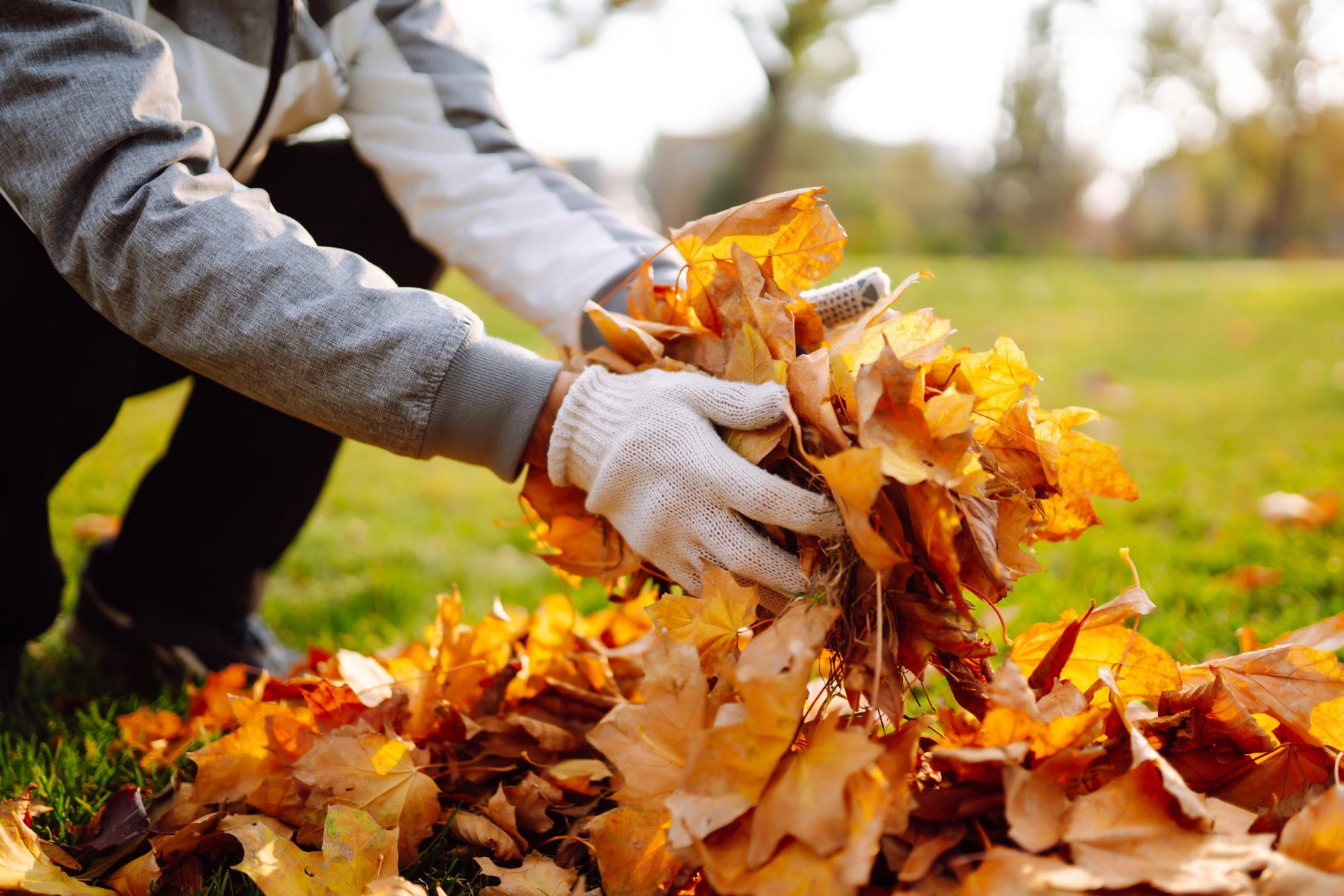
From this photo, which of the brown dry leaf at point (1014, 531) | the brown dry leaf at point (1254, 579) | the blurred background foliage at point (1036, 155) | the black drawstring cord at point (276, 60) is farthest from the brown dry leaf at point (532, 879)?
the blurred background foliage at point (1036, 155)

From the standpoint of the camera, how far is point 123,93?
109cm

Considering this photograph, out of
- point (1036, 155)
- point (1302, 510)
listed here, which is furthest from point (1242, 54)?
point (1302, 510)

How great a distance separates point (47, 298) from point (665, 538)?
0.95 metres

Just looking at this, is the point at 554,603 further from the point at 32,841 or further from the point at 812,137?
the point at 812,137

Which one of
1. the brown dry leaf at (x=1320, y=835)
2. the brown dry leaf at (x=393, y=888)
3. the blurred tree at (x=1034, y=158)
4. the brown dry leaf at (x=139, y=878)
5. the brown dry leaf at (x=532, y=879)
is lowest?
the blurred tree at (x=1034, y=158)

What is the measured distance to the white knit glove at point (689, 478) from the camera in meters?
1.00

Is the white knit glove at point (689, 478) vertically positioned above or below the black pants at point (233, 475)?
above

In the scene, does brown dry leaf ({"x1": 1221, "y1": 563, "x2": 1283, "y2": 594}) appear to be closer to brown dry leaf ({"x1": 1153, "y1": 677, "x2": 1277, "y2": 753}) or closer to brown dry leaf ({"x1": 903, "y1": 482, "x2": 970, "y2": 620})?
brown dry leaf ({"x1": 1153, "y1": 677, "x2": 1277, "y2": 753})

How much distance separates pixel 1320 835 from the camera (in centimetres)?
76

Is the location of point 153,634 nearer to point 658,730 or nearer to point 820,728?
point 658,730

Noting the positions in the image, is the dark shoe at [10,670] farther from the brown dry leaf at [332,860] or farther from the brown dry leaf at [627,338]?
the brown dry leaf at [627,338]

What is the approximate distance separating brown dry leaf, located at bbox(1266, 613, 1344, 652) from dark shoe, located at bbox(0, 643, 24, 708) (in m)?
1.84

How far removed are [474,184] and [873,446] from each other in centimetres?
99

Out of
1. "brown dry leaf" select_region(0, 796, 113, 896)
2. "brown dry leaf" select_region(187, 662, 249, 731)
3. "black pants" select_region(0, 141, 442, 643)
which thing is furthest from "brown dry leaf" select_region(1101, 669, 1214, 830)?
"black pants" select_region(0, 141, 442, 643)
